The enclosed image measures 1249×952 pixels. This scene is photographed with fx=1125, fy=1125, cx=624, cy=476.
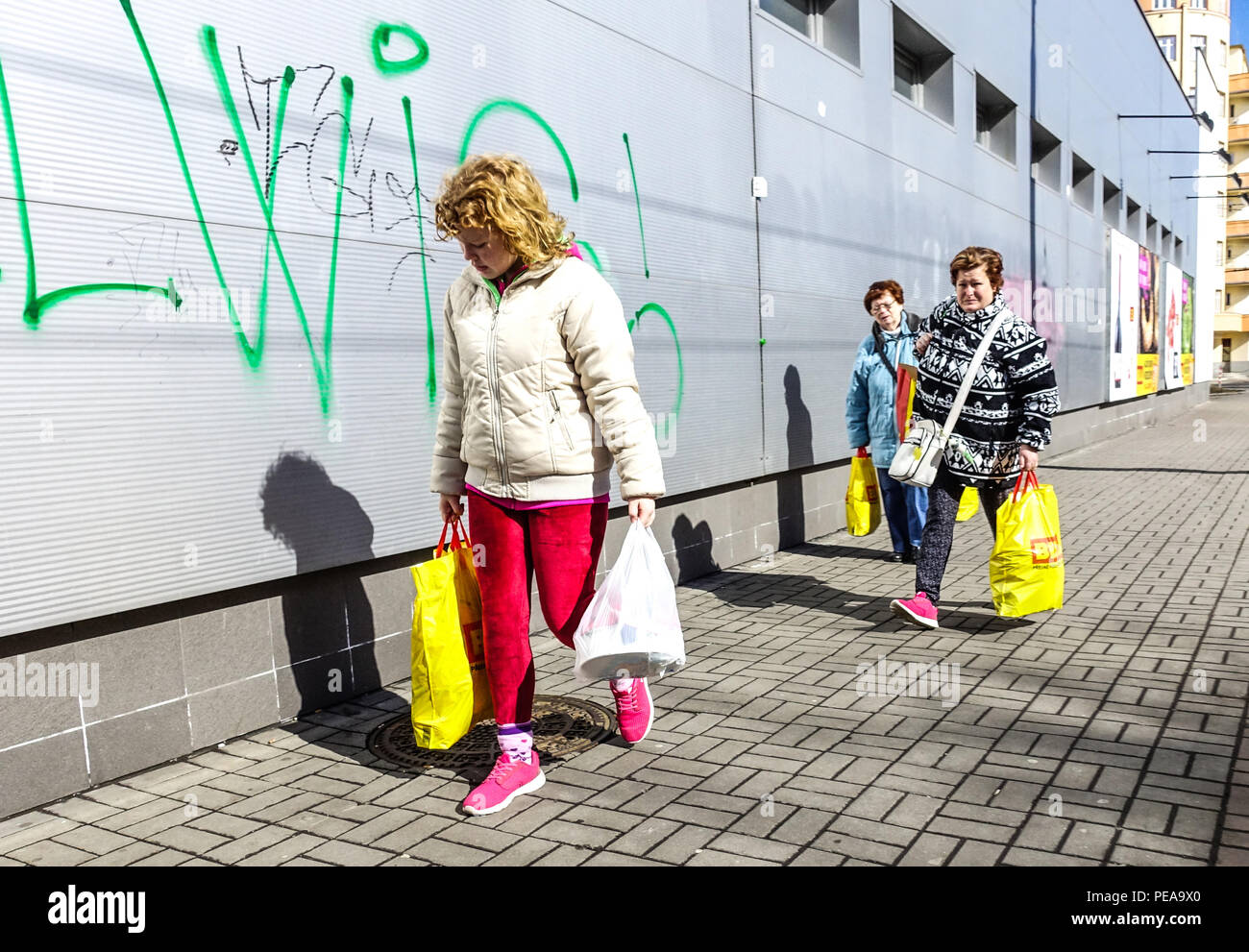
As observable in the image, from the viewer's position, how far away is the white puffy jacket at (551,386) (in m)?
3.32

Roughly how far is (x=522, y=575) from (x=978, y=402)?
9.51 feet

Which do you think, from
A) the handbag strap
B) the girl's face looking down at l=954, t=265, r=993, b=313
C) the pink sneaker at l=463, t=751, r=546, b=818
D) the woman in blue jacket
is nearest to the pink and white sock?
the pink sneaker at l=463, t=751, r=546, b=818

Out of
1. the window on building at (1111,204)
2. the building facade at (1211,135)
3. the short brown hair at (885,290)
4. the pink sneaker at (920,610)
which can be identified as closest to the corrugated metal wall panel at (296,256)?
the short brown hair at (885,290)

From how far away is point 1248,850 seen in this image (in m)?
2.96

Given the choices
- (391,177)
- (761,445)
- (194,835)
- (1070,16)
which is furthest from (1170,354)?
(194,835)

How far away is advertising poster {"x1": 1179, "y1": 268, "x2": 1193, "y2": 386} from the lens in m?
28.4

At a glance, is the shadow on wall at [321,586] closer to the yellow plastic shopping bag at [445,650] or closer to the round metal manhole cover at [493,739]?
the round metal manhole cover at [493,739]

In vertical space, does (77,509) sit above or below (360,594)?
above

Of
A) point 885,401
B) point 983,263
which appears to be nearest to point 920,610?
point 983,263

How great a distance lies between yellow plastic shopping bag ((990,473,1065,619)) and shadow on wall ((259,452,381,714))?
295 centimetres

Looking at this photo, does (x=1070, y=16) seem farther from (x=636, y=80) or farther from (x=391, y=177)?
(x=391, y=177)

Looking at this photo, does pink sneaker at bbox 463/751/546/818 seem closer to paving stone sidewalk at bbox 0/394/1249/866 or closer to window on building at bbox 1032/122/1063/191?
paving stone sidewalk at bbox 0/394/1249/866

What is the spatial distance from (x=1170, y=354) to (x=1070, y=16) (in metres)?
12.2

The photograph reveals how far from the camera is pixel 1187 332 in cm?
2939
